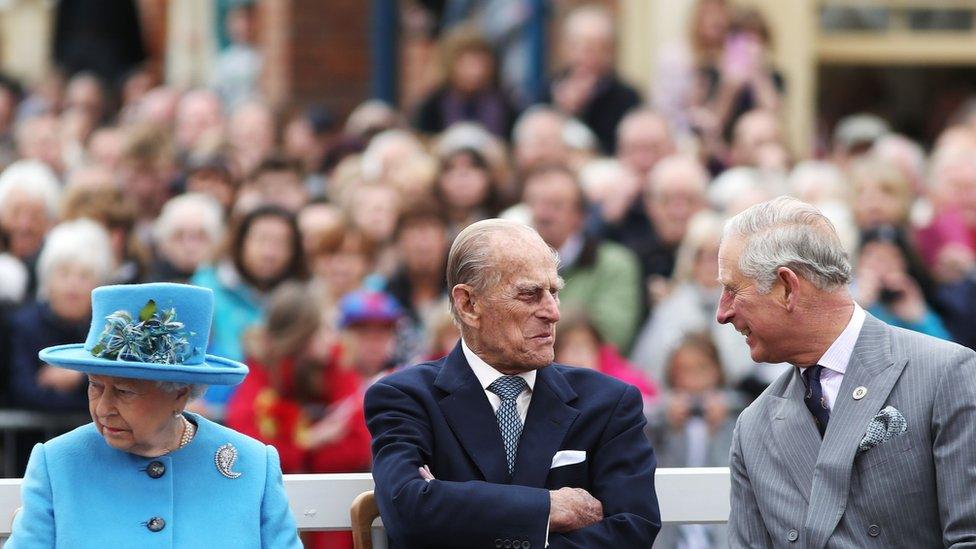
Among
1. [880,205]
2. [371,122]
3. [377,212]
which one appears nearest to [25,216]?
[377,212]

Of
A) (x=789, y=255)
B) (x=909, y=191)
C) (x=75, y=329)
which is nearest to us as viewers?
(x=789, y=255)

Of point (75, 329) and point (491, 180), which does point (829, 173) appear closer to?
point (491, 180)

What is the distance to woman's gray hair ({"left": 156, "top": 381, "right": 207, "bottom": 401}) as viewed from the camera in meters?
4.88

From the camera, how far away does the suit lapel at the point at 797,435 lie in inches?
198

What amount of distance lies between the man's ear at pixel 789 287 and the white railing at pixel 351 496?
92 cm

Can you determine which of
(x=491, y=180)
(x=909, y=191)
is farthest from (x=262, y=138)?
(x=909, y=191)

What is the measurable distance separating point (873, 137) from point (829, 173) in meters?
1.94

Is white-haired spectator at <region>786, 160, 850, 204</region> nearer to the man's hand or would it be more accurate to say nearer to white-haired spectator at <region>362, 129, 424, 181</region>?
white-haired spectator at <region>362, 129, 424, 181</region>

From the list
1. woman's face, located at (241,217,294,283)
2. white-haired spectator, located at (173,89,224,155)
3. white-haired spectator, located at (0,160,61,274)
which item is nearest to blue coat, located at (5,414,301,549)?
woman's face, located at (241,217,294,283)

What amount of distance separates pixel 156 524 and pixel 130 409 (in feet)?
1.03

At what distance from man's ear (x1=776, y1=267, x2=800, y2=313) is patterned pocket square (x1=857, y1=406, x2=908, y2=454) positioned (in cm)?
36

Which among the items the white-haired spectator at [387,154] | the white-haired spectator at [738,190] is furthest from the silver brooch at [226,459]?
the white-haired spectator at [387,154]

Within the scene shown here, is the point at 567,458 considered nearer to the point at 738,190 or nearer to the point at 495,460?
the point at 495,460

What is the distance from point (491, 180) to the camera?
35.2 feet
